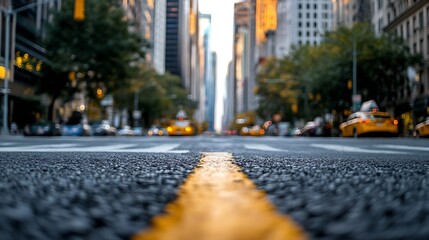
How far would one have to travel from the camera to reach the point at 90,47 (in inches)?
1145

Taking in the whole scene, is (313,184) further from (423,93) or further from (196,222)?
(423,93)

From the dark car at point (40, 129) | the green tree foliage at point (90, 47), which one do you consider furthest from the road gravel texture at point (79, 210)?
the green tree foliage at point (90, 47)

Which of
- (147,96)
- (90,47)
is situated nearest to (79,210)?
(90,47)

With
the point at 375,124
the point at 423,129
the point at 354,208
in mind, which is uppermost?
the point at 375,124

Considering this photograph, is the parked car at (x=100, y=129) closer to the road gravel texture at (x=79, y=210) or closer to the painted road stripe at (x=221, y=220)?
the road gravel texture at (x=79, y=210)

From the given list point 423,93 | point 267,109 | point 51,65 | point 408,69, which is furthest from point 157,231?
point 267,109

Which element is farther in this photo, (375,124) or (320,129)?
(320,129)

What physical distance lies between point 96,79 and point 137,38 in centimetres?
396

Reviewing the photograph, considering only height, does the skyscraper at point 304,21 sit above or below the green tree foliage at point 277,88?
above

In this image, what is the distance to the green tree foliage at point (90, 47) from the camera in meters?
29.0

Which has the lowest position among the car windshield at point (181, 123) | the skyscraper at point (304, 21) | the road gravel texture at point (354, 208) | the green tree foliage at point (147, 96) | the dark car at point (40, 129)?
the road gravel texture at point (354, 208)

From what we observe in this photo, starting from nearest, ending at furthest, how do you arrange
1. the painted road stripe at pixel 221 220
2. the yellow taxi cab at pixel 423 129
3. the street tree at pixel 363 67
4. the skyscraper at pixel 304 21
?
the painted road stripe at pixel 221 220 → the yellow taxi cab at pixel 423 129 → the street tree at pixel 363 67 → the skyscraper at pixel 304 21

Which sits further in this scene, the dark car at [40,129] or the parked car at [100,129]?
the parked car at [100,129]

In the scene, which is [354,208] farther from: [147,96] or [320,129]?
[147,96]
